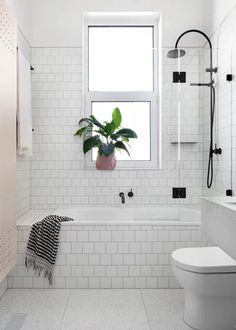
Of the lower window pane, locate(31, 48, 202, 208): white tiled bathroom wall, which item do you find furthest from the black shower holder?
the lower window pane

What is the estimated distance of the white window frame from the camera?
4.24m

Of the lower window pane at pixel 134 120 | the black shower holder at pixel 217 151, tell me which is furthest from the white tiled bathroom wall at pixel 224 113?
the lower window pane at pixel 134 120

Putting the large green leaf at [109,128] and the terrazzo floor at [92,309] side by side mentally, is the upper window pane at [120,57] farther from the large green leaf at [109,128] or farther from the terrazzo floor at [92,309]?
the terrazzo floor at [92,309]

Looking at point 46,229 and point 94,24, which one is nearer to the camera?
point 46,229

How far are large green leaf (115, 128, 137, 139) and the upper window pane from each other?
0.62 metres

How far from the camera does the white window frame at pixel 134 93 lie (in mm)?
4238

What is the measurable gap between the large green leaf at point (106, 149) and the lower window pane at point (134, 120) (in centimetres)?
34

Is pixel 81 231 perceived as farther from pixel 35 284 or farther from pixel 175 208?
pixel 175 208

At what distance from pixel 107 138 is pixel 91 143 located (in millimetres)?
206

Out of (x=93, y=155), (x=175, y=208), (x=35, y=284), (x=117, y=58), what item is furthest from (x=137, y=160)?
(x=35, y=284)

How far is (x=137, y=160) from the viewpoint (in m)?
4.29

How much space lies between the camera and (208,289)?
2.33 metres

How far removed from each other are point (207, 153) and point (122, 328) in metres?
1.83

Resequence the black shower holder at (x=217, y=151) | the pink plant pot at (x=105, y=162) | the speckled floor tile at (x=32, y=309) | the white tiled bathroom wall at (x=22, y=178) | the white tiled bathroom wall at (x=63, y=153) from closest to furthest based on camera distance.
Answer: the speckled floor tile at (x=32, y=309)
the black shower holder at (x=217, y=151)
the white tiled bathroom wall at (x=22, y=178)
the pink plant pot at (x=105, y=162)
the white tiled bathroom wall at (x=63, y=153)
